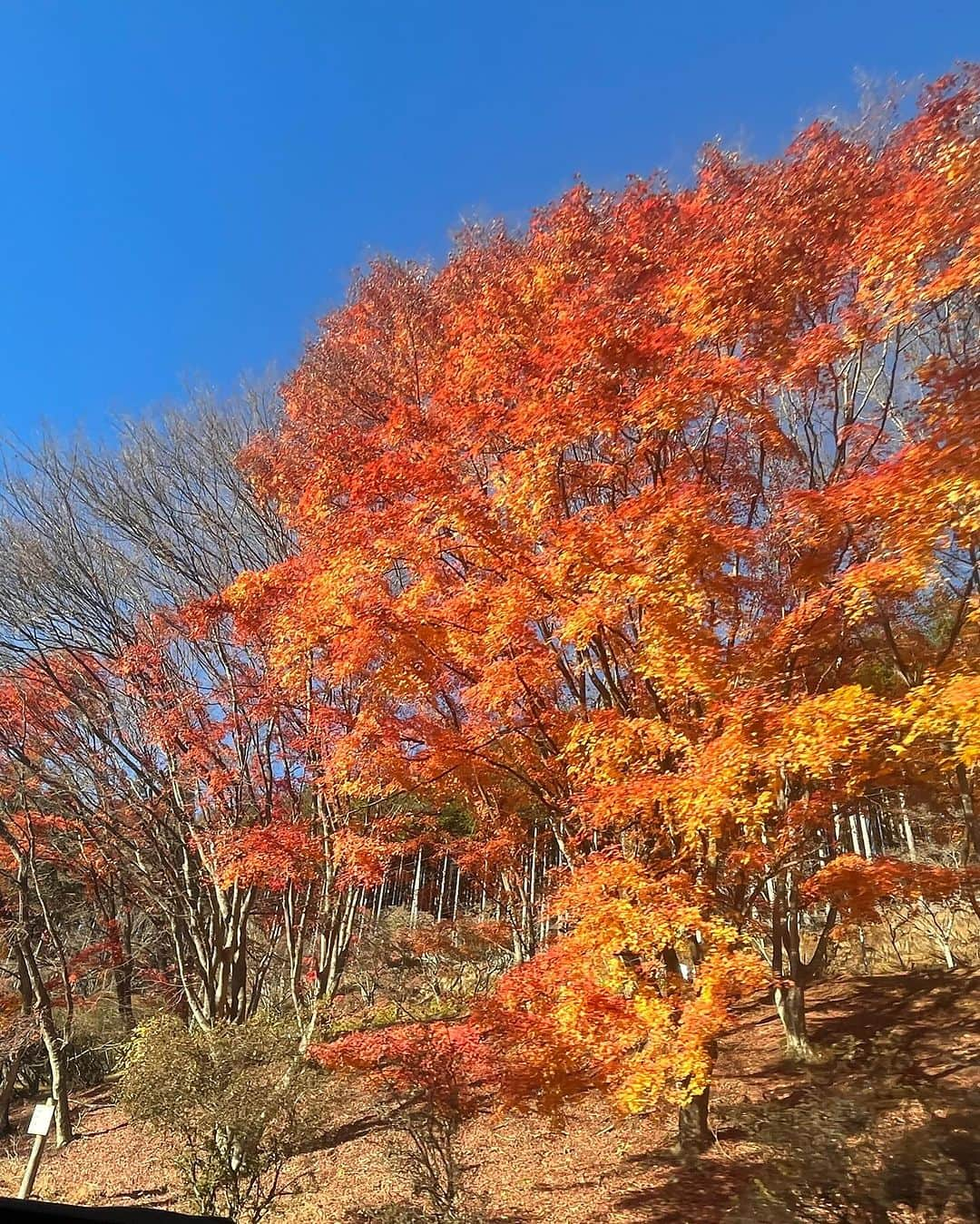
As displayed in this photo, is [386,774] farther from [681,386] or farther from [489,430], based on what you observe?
[681,386]

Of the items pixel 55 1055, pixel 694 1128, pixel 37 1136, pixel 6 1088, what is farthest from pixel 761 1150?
pixel 6 1088

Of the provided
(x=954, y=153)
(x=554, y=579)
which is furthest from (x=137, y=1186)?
(x=954, y=153)

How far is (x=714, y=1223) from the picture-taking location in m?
7.51

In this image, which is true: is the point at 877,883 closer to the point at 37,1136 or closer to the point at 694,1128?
the point at 694,1128

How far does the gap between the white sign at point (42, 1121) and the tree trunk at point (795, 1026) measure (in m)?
9.77

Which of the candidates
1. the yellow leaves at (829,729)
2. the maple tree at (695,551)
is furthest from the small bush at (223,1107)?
the yellow leaves at (829,729)

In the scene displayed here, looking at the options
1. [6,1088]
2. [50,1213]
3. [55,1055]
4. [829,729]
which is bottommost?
[6,1088]

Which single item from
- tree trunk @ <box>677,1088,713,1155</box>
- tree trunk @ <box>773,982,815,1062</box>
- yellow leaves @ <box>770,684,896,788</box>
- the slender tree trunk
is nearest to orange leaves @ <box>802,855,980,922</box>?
tree trunk @ <box>773,982,815,1062</box>

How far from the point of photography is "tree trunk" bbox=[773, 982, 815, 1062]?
1141 centimetres

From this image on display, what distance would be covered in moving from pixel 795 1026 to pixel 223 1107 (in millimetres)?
8788

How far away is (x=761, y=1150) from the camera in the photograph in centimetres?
736

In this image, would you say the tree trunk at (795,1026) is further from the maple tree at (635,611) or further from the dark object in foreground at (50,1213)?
the dark object in foreground at (50,1213)

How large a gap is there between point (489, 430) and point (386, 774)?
18.7ft

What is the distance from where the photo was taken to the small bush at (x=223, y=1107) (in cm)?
757
